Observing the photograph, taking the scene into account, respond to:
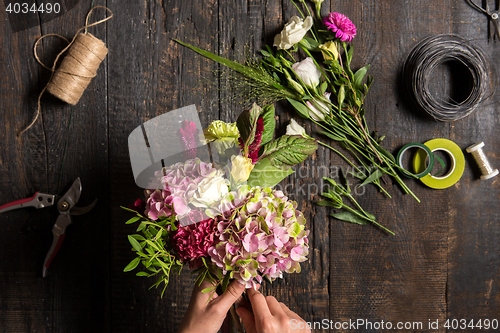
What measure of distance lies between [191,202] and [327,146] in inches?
25.8

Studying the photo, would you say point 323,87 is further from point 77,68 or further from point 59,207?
point 59,207

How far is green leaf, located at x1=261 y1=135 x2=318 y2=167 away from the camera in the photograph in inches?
27.9

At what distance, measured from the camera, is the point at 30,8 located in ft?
3.57

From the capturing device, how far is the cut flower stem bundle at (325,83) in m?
1.05

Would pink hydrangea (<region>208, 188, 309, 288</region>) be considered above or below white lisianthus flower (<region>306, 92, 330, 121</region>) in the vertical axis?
below

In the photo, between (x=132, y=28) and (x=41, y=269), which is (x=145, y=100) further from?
(x=41, y=269)

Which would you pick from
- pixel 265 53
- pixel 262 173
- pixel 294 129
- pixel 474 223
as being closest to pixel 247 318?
pixel 262 173

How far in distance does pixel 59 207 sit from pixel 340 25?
1.17 metres

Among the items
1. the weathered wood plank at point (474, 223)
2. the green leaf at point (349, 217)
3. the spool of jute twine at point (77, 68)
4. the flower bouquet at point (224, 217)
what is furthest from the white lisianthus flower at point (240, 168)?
the weathered wood plank at point (474, 223)

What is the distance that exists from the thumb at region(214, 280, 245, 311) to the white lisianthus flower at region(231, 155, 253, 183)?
0.84 feet

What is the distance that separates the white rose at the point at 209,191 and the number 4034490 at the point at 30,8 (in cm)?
97

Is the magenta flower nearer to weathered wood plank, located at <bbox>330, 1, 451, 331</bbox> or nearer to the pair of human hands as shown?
weathered wood plank, located at <bbox>330, 1, 451, 331</bbox>

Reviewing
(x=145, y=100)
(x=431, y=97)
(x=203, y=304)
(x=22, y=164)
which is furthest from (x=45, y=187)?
(x=431, y=97)

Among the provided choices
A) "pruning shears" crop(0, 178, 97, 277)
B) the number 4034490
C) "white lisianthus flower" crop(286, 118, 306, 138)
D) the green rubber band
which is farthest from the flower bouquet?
the number 4034490
